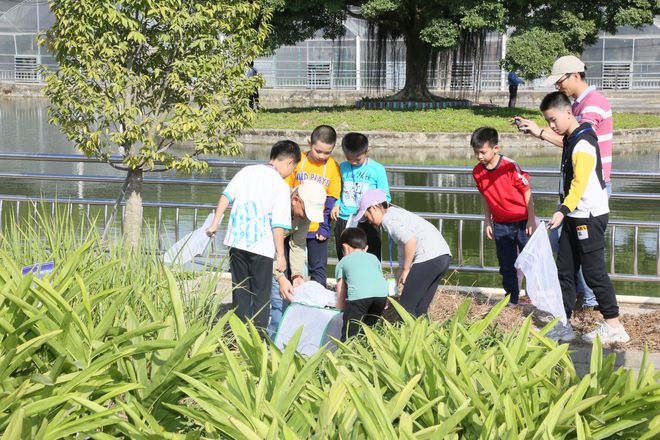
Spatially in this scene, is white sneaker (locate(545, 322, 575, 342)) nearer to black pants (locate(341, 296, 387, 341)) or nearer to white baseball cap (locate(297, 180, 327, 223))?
black pants (locate(341, 296, 387, 341))

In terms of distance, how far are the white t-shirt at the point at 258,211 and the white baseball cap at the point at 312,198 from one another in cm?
45

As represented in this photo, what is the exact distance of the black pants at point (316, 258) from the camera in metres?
7.61

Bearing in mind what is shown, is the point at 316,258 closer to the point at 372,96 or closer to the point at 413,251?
the point at 413,251

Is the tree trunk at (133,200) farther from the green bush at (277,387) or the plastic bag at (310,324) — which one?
the green bush at (277,387)

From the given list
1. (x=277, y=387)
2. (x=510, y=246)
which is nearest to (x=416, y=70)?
(x=510, y=246)

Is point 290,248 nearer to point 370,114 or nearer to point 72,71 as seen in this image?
point 72,71

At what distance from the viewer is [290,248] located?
7.42 metres

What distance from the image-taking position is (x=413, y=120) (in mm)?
30438

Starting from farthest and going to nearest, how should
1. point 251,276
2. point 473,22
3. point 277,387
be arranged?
point 473,22 → point 251,276 → point 277,387

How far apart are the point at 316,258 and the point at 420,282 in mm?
1305

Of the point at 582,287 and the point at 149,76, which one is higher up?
the point at 149,76

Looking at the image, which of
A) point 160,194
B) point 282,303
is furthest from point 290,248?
point 160,194

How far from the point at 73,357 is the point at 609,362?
198 centimetres

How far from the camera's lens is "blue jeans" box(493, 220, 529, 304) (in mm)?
7277
